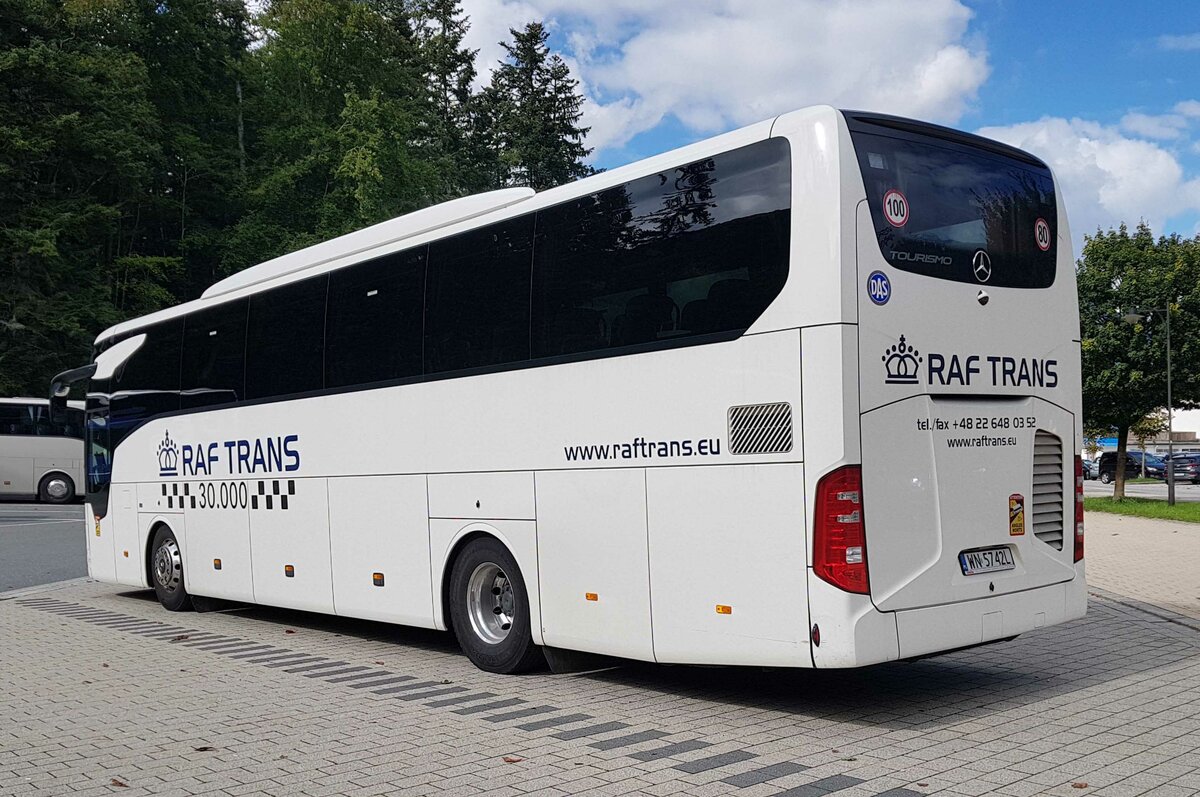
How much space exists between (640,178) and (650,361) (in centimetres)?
130

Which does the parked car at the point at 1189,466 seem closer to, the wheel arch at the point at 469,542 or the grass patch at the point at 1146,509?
the grass patch at the point at 1146,509

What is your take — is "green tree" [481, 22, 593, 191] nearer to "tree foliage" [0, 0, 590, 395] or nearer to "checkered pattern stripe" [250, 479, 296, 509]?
"tree foliage" [0, 0, 590, 395]

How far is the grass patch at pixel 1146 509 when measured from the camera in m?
27.8

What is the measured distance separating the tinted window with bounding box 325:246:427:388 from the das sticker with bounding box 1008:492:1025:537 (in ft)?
16.1

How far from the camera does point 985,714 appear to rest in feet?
23.9

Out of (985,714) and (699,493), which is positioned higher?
(699,493)

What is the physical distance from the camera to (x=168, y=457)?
1407 centimetres

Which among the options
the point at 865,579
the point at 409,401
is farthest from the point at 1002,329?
the point at 409,401

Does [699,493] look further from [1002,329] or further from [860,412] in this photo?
[1002,329]

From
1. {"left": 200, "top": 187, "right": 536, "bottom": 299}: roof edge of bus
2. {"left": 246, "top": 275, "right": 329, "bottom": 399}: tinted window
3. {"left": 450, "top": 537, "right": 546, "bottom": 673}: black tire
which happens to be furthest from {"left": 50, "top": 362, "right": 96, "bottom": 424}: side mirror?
{"left": 450, "top": 537, "right": 546, "bottom": 673}: black tire

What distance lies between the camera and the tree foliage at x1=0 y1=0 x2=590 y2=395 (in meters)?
37.6

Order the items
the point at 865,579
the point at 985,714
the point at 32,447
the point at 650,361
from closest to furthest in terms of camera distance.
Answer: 1. the point at 865,579
2. the point at 985,714
3. the point at 650,361
4. the point at 32,447

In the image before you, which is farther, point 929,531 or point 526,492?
point 526,492

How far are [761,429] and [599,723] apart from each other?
2.08 meters
